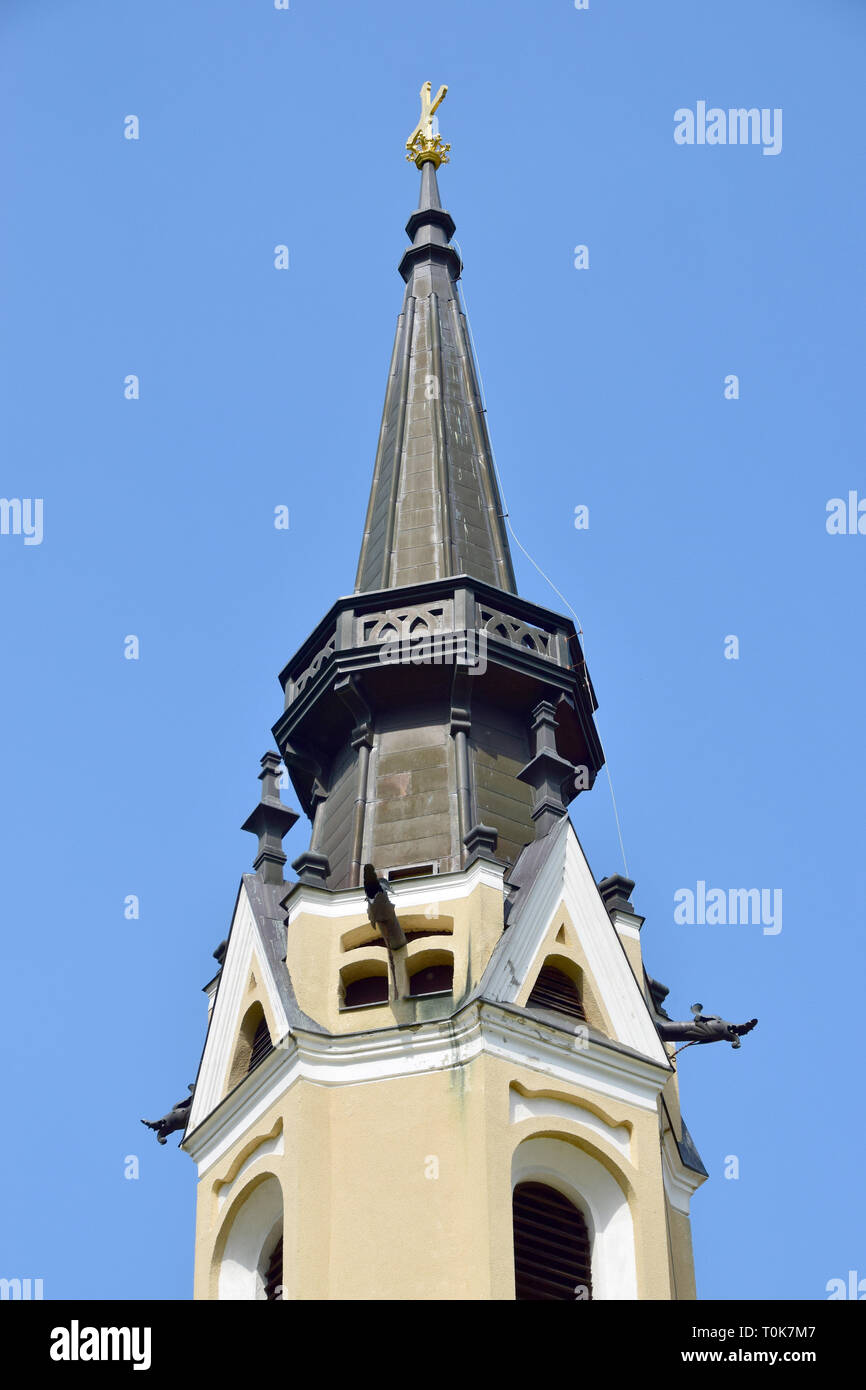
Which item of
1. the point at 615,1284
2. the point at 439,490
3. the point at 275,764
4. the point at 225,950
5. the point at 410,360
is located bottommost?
the point at 615,1284

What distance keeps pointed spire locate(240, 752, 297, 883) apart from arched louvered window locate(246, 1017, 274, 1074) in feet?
8.50

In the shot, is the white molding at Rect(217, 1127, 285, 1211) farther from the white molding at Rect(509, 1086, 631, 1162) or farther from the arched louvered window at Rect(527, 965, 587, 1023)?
the arched louvered window at Rect(527, 965, 587, 1023)

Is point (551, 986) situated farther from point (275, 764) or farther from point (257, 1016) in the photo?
point (275, 764)

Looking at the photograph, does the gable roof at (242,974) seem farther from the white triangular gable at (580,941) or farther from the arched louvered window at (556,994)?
the arched louvered window at (556,994)

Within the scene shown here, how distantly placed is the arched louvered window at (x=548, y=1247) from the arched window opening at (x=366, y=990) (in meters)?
3.45

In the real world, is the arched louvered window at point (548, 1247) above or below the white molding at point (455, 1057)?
below

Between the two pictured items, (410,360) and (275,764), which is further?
(410,360)

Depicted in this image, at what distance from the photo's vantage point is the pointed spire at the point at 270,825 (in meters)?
35.6

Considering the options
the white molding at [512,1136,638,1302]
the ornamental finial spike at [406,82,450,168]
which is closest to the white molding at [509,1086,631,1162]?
the white molding at [512,1136,638,1302]

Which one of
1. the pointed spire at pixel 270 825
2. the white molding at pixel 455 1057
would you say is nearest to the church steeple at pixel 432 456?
the pointed spire at pixel 270 825
